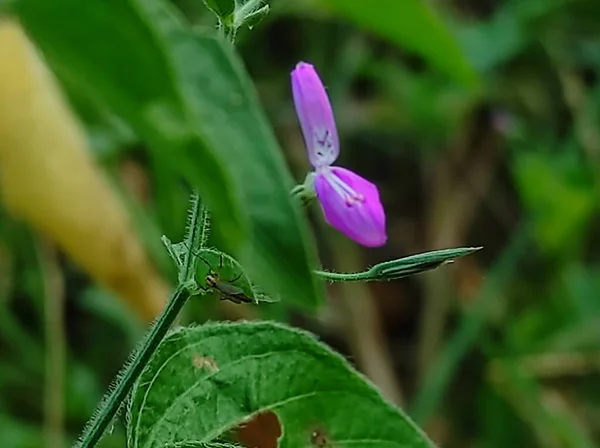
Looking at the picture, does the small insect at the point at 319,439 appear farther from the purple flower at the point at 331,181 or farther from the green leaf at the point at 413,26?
the green leaf at the point at 413,26

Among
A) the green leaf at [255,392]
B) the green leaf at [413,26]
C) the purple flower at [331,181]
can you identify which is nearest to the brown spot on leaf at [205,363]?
the green leaf at [255,392]

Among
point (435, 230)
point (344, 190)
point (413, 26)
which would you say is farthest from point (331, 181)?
point (435, 230)

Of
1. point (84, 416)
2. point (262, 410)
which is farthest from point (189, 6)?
point (262, 410)

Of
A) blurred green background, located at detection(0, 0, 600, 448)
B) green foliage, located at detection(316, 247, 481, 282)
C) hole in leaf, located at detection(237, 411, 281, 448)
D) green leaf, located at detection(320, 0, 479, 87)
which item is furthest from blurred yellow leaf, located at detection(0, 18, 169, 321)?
green foliage, located at detection(316, 247, 481, 282)

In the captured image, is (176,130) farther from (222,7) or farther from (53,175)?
(53,175)

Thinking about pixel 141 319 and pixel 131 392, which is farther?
pixel 141 319

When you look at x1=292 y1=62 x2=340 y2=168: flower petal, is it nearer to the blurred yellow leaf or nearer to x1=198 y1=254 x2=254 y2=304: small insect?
x1=198 y1=254 x2=254 y2=304: small insect

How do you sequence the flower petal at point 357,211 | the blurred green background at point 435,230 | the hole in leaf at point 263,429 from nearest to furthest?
1. the flower petal at point 357,211
2. the hole in leaf at point 263,429
3. the blurred green background at point 435,230

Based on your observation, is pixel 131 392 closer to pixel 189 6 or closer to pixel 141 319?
pixel 141 319
